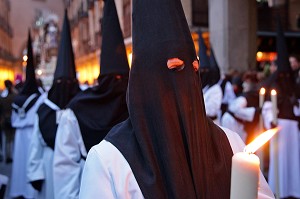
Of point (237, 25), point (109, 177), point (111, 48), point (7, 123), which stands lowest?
point (7, 123)

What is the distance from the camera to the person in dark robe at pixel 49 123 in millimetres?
3930

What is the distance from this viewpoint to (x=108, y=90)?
11.4 ft

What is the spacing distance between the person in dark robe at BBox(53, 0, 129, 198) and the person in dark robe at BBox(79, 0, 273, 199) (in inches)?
71.2

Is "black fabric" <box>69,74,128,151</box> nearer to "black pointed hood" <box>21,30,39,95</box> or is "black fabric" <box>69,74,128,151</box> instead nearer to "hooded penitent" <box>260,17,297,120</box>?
"hooded penitent" <box>260,17,297,120</box>

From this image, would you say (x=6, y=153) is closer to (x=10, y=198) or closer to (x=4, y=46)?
(x=10, y=198)

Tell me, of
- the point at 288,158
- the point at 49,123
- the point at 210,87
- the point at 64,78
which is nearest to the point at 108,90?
the point at 49,123

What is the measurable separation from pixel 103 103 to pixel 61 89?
103 cm

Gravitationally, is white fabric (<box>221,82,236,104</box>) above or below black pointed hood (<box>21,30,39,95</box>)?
below

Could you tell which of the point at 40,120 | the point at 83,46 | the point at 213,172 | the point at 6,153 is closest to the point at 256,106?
the point at 40,120

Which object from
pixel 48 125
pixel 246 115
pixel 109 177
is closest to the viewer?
pixel 109 177

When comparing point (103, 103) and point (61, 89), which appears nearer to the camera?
point (103, 103)

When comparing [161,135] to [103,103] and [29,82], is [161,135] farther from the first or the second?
[29,82]

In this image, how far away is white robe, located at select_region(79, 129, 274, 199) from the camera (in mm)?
1439

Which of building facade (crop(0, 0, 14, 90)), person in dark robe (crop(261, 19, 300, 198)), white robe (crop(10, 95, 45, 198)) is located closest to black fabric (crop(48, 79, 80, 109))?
white robe (crop(10, 95, 45, 198))
